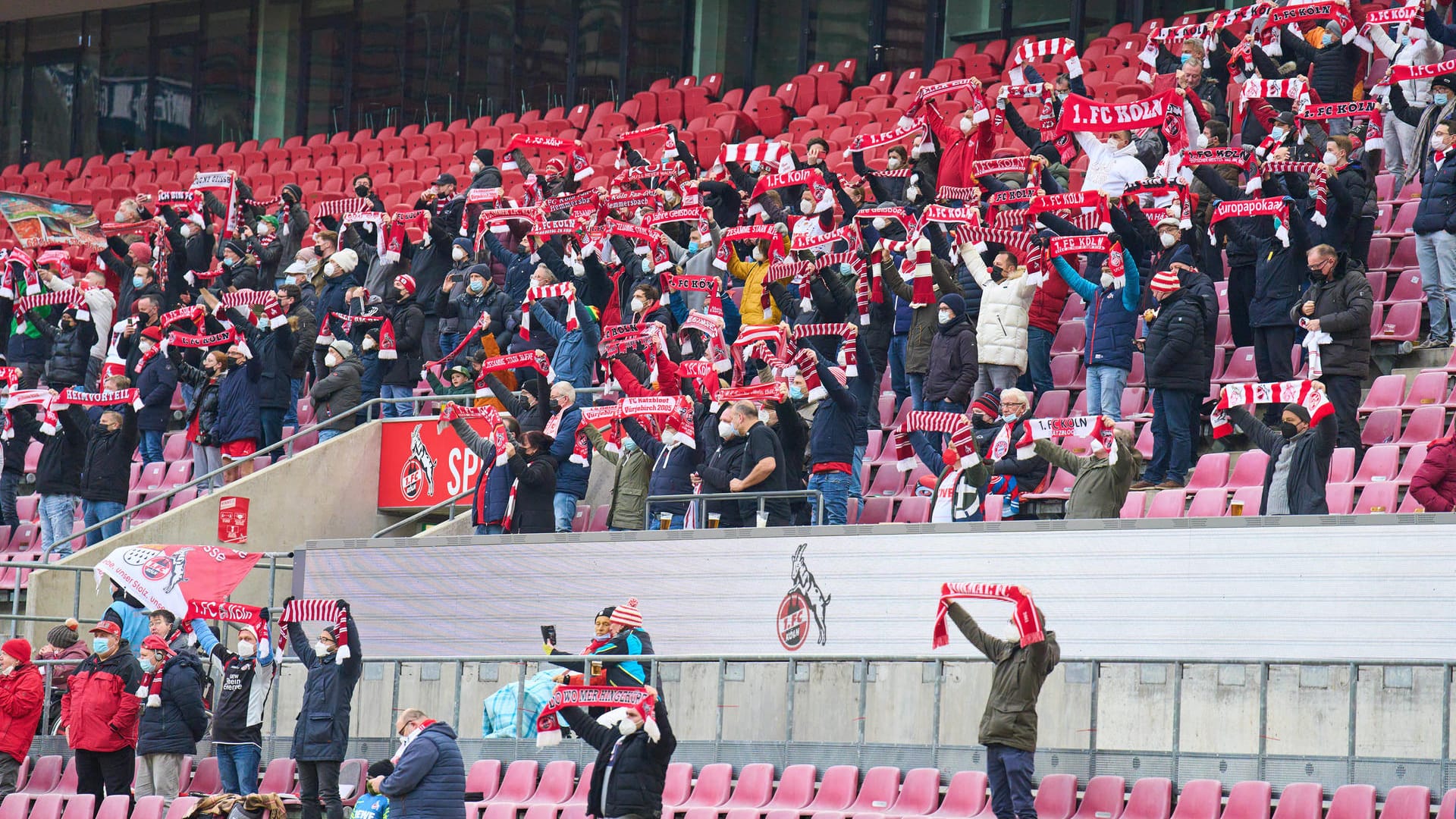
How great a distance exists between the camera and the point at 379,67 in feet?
113

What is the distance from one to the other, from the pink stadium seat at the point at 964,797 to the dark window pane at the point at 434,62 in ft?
75.5

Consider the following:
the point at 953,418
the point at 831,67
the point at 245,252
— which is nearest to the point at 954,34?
the point at 831,67

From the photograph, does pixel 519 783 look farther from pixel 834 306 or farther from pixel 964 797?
pixel 834 306

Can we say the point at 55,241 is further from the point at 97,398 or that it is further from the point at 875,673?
the point at 875,673

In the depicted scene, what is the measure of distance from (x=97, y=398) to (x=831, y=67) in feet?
40.6

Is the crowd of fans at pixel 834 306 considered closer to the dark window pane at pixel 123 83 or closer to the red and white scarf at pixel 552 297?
the red and white scarf at pixel 552 297

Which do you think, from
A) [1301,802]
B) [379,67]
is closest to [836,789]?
[1301,802]

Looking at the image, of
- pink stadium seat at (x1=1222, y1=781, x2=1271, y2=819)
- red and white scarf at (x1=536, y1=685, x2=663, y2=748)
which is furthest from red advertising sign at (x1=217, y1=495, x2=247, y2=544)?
pink stadium seat at (x1=1222, y1=781, x2=1271, y2=819)

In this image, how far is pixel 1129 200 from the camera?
53.8 feet

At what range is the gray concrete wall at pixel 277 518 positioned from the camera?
19219mm

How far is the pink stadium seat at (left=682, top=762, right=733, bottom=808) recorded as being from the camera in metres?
13.1

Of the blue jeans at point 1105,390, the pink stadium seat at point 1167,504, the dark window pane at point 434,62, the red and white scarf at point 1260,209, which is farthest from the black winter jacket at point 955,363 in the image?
the dark window pane at point 434,62

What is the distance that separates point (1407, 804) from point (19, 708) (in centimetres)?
1047

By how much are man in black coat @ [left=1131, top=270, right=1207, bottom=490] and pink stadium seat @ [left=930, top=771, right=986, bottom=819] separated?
3544 millimetres
